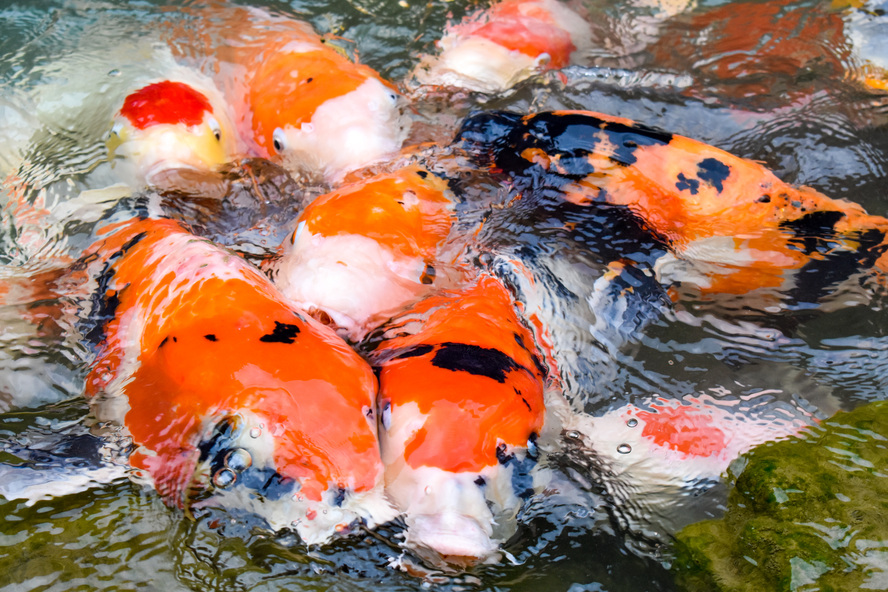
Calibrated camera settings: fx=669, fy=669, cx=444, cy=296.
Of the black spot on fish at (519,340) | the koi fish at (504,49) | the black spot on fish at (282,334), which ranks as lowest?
the black spot on fish at (519,340)

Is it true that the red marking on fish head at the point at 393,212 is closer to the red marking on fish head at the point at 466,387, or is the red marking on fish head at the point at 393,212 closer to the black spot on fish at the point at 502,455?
the red marking on fish head at the point at 466,387

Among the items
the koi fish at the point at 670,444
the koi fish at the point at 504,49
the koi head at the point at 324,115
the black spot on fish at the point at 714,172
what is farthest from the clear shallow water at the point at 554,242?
the black spot on fish at the point at 714,172

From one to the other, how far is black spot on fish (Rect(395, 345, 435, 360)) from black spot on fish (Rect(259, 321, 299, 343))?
426 mm

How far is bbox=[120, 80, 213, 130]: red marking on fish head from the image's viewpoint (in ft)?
12.4

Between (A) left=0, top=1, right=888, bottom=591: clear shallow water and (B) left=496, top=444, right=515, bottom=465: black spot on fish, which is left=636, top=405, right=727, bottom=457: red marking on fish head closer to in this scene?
(A) left=0, top=1, right=888, bottom=591: clear shallow water

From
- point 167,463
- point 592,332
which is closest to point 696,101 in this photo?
point 592,332

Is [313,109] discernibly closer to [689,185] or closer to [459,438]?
[689,185]

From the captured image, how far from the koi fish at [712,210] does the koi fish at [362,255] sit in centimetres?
74

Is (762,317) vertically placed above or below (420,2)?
below

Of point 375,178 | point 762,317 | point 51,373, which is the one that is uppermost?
point 375,178

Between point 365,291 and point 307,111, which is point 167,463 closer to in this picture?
point 365,291

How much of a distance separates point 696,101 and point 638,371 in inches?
86.7

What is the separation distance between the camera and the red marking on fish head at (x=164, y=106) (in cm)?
377

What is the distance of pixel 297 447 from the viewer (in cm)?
Answer: 232
